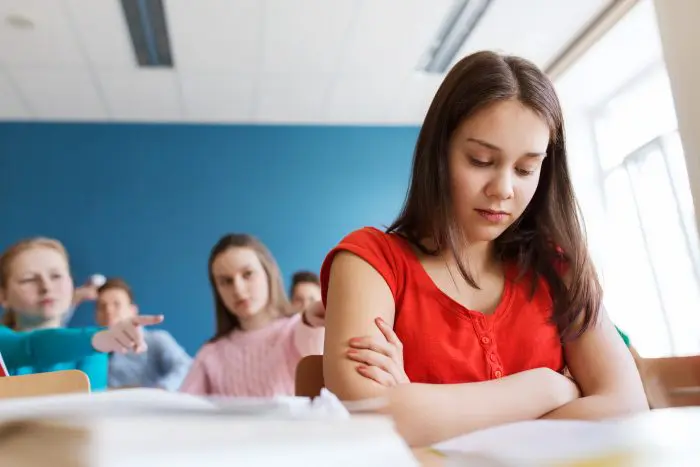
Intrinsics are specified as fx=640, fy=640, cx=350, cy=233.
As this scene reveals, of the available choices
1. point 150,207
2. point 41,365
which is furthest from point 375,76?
point 41,365

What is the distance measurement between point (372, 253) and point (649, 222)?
2.72m

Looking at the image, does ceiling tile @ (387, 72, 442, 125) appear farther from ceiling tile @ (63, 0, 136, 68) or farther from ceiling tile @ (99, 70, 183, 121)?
ceiling tile @ (63, 0, 136, 68)

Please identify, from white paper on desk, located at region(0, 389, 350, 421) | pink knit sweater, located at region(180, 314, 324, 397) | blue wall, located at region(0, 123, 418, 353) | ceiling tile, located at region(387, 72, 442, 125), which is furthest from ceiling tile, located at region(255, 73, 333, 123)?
white paper on desk, located at region(0, 389, 350, 421)

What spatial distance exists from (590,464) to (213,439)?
14 centimetres

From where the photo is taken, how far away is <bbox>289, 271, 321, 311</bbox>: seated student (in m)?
3.09

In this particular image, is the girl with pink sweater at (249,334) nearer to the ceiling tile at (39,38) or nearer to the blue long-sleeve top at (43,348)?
the blue long-sleeve top at (43,348)

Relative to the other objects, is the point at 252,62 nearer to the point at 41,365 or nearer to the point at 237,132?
the point at 237,132

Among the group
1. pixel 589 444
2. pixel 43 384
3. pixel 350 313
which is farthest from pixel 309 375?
pixel 589 444

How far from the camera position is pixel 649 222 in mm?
3129

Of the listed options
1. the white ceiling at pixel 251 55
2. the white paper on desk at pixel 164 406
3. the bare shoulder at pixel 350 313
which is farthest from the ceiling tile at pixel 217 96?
the white paper on desk at pixel 164 406

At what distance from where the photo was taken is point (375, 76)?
11.7 feet

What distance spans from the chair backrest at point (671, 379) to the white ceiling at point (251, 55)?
2057mm

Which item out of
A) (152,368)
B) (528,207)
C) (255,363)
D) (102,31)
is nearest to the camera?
(528,207)

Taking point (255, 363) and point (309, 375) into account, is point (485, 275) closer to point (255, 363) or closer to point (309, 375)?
point (309, 375)
